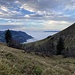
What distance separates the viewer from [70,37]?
198375 mm

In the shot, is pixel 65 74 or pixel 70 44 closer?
pixel 65 74

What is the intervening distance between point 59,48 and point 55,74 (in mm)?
88654

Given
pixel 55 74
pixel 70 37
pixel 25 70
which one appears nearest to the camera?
pixel 25 70

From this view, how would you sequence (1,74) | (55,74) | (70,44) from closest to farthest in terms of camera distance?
(1,74) < (55,74) < (70,44)

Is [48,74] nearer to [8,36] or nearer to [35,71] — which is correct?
[35,71]

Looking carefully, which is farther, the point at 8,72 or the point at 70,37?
the point at 70,37

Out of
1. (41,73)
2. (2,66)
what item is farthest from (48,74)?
(2,66)

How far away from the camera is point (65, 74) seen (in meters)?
11.6

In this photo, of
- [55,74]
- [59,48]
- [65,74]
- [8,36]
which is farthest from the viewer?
[59,48]

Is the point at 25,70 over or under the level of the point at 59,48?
over

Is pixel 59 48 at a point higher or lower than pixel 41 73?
lower

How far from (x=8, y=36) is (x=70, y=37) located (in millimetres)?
121755

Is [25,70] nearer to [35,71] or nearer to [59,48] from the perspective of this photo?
[35,71]

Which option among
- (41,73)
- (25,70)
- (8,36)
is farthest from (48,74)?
(8,36)
